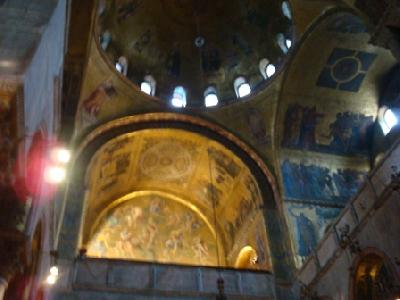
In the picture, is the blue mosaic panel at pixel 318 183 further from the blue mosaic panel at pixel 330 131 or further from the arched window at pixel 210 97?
the arched window at pixel 210 97

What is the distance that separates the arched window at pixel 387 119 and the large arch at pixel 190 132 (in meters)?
4.28

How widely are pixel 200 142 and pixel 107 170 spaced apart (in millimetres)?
3274

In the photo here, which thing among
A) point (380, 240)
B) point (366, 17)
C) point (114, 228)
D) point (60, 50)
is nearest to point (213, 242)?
point (114, 228)

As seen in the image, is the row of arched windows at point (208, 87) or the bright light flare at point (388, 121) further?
the row of arched windows at point (208, 87)

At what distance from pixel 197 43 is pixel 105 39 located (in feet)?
12.6

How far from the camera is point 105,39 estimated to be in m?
16.5

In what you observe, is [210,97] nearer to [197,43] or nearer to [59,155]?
[197,43]

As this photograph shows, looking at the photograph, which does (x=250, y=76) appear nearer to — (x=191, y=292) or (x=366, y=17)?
(x=366, y=17)

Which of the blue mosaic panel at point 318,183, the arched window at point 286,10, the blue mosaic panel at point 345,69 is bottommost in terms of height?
the blue mosaic panel at point 318,183

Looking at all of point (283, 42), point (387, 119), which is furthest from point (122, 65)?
point (387, 119)

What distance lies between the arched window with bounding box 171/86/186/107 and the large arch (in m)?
1.40

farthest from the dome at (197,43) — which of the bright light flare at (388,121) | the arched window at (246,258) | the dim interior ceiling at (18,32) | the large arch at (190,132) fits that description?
the dim interior ceiling at (18,32)

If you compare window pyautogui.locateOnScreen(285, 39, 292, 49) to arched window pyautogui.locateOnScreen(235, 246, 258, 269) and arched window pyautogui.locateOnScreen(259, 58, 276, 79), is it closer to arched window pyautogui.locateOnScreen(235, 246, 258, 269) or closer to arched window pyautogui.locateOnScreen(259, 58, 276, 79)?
arched window pyautogui.locateOnScreen(259, 58, 276, 79)

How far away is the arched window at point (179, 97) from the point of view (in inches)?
689
